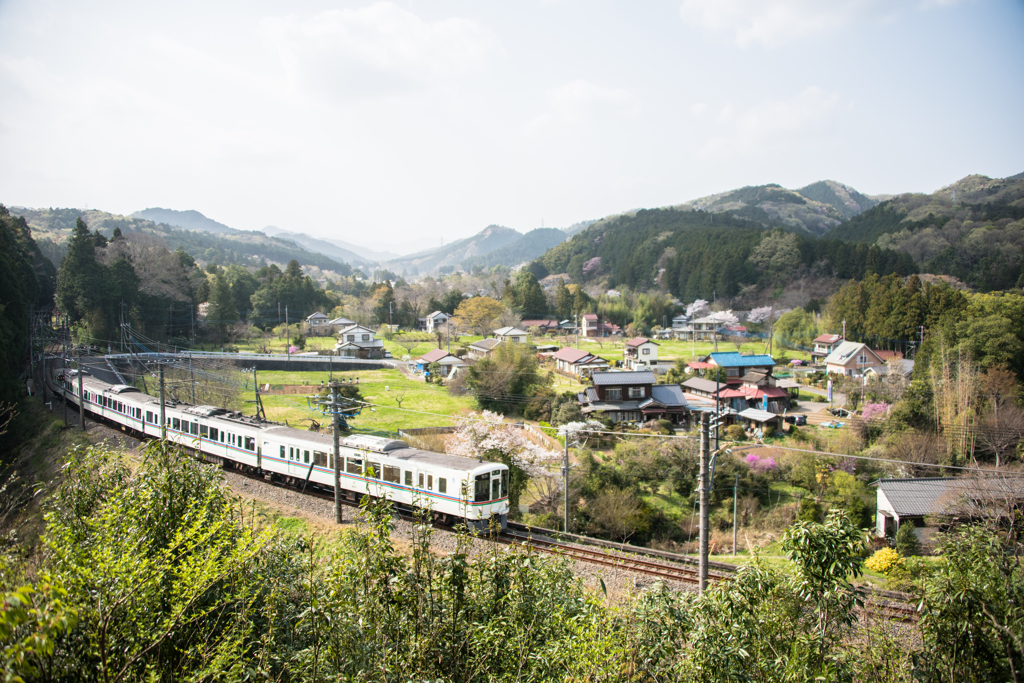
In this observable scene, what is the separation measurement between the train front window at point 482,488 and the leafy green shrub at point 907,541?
11.0m

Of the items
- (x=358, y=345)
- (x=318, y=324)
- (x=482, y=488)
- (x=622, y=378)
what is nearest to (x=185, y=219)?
(x=318, y=324)

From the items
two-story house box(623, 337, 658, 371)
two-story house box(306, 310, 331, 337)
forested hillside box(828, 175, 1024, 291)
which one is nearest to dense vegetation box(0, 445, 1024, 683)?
two-story house box(623, 337, 658, 371)

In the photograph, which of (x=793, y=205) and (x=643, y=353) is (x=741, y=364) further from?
(x=793, y=205)

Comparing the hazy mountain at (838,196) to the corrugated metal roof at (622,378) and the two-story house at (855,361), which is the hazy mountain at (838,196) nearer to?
the two-story house at (855,361)

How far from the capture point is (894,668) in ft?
14.7

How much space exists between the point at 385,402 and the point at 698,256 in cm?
5527

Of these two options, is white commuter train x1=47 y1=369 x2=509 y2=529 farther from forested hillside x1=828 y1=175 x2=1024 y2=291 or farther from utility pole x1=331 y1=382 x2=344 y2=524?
forested hillside x1=828 y1=175 x2=1024 y2=291

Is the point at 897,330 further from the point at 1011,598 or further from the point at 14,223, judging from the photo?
the point at 14,223

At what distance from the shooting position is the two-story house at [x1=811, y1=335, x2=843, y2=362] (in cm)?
3922

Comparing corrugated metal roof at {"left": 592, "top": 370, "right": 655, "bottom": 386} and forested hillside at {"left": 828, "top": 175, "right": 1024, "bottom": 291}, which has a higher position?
forested hillside at {"left": 828, "top": 175, "right": 1024, "bottom": 291}

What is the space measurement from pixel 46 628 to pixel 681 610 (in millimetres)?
4849

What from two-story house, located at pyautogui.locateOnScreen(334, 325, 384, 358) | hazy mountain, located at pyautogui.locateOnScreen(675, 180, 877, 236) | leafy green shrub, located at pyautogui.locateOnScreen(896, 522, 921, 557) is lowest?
leafy green shrub, located at pyautogui.locateOnScreen(896, 522, 921, 557)

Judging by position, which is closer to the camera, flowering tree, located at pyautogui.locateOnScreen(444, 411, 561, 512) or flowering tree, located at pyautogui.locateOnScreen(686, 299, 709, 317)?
flowering tree, located at pyautogui.locateOnScreen(444, 411, 561, 512)

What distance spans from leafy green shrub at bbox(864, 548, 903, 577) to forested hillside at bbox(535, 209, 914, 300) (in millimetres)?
47488
